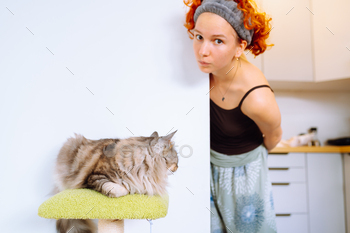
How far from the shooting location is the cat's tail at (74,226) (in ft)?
3.25

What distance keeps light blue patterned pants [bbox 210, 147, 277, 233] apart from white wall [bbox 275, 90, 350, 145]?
1645mm

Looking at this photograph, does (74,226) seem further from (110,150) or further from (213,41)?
(213,41)

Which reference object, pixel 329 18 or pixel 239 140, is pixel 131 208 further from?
pixel 329 18

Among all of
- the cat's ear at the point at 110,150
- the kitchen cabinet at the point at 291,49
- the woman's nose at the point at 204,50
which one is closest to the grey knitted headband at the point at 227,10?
the woman's nose at the point at 204,50

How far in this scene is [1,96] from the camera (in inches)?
41.5

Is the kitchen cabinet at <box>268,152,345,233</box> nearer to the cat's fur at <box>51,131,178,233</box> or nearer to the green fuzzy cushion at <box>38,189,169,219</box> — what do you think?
the cat's fur at <box>51,131,178,233</box>

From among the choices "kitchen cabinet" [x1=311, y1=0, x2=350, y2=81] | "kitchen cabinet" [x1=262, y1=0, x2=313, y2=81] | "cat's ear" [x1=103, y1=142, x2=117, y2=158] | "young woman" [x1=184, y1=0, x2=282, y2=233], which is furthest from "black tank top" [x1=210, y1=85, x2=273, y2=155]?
"kitchen cabinet" [x1=311, y1=0, x2=350, y2=81]

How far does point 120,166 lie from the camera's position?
2.73 feet

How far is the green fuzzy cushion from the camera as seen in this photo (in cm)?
73

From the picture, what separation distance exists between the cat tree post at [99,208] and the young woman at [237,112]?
52cm

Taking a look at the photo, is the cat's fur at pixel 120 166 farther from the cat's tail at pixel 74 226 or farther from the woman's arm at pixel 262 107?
the woman's arm at pixel 262 107

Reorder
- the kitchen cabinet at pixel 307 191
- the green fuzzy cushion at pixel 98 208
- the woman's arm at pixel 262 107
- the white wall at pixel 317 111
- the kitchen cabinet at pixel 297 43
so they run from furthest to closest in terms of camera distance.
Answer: the white wall at pixel 317 111 < the kitchen cabinet at pixel 297 43 < the kitchen cabinet at pixel 307 191 < the woman's arm at pixel 262 107 < the green fuzzy cushion at pixel 98 208

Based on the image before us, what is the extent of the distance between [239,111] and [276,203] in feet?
4.66

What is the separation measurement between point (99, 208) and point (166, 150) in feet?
0.88
